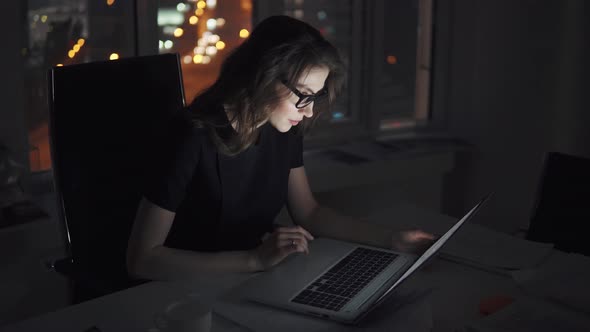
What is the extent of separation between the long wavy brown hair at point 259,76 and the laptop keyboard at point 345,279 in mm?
382

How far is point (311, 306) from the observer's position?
1.23 metres

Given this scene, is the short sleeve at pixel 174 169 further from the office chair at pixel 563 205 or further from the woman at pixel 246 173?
the office chair at pixel 563 205

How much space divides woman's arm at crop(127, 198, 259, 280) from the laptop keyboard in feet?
0.56

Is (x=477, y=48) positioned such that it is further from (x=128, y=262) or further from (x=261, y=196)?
(x=128, y=262)

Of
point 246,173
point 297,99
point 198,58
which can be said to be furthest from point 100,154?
point 198,58

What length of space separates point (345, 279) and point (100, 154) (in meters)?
0.70

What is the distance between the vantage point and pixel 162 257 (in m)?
1.42

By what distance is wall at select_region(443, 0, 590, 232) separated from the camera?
2.84m

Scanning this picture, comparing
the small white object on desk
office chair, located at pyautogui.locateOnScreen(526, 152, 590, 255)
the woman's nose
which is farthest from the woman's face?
office chair, located at pyautogui.locateOnScreen(526, 152, 590, 255)

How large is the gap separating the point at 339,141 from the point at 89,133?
1696mm

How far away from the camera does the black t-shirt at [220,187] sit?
60.3 inches

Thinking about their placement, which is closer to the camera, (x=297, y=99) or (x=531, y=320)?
(x=531, y=320)

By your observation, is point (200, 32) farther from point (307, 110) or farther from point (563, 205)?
point (563, 205)

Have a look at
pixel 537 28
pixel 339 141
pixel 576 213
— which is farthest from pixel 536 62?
pixel 576 213
